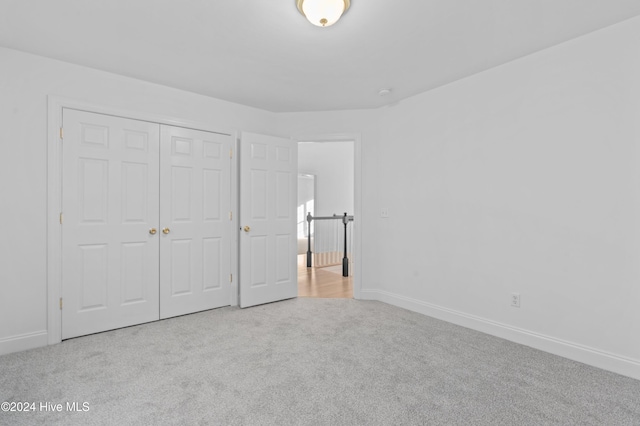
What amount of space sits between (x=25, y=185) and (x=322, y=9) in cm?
272

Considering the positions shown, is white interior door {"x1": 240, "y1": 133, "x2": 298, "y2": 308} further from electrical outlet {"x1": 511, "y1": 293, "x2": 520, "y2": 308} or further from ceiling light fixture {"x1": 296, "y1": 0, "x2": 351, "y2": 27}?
electrical outlet {"x1": 511, "y1": 293, "x2": 520, "y2": 308}

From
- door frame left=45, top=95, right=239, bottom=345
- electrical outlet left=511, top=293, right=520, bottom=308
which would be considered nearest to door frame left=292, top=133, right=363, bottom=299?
electrical outlet left=511, top=293, right=520, bottom=308

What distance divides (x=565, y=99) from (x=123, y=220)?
13.1 ft

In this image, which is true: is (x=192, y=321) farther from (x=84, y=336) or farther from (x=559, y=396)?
(x=559, y=396)

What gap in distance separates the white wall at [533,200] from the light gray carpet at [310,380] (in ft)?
1.10

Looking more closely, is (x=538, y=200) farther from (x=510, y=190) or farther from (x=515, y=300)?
(x=515, y=300)

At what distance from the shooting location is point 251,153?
12.0 ft

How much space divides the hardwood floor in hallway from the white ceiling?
8.68 ft

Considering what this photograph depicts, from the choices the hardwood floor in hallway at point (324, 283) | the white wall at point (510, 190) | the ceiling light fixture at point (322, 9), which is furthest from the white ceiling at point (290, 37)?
the hardwood floor in hallway at point (324, 283)

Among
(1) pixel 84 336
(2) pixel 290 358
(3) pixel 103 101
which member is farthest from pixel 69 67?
(2) pixel 290 358

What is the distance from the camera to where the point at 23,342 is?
8.25 ft

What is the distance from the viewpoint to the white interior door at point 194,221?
3.26 metres

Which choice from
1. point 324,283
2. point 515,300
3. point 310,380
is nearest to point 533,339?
point 515,300

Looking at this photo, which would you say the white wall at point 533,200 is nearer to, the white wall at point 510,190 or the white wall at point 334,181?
the white wall at point 510,190
